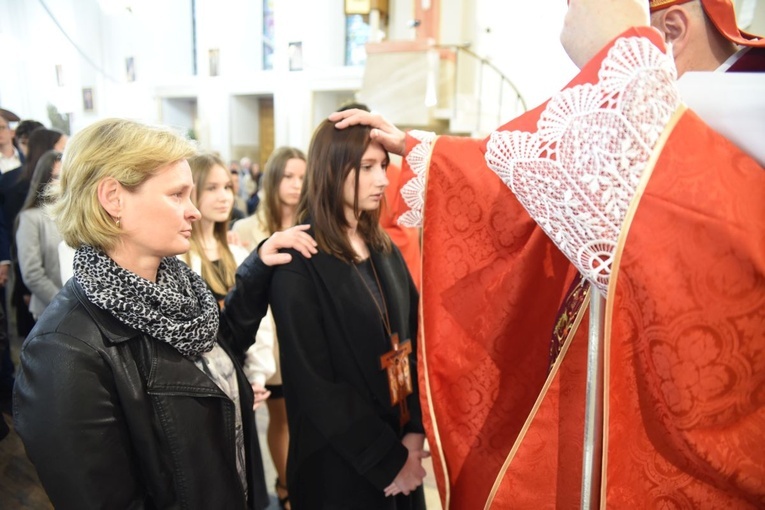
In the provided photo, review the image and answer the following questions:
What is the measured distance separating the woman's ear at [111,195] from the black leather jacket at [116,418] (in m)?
0.18

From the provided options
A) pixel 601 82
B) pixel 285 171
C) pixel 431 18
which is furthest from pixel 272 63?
pixel 601 82

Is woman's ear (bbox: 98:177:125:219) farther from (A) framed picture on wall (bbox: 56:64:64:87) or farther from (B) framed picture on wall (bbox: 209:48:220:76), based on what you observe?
(B) framed picture on wall (bbox: 209:48:220:76)

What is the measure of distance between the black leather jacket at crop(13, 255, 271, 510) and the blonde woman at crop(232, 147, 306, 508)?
1.24 metres

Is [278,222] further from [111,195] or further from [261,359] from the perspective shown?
[111,195]

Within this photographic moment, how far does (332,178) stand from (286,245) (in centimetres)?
28

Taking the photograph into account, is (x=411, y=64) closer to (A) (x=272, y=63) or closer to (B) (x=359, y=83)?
(B) (x=359, y=83)

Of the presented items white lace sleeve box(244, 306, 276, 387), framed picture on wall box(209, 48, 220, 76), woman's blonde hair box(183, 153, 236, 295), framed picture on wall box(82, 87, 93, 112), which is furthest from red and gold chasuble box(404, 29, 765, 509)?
framed picture on wall box(209, 48, 220, 76)

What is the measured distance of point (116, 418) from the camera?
38.6 inches

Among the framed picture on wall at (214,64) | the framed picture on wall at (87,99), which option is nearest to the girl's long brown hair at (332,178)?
the framed picture on wall at (87,99)

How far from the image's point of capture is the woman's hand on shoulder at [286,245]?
1.41m

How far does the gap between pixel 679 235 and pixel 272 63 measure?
10307mm

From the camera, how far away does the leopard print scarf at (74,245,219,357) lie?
3.28 ft

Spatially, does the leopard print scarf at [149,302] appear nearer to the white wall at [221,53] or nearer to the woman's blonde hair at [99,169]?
the woman's blonde hair at [99,169]

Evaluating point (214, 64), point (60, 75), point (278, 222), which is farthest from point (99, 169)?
point (214, 64)
